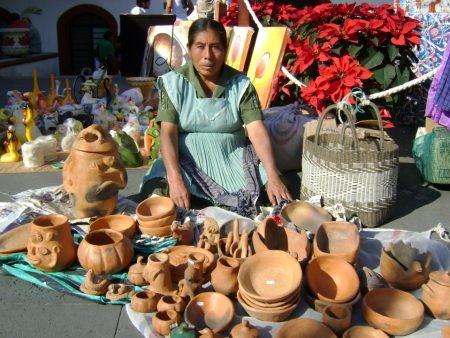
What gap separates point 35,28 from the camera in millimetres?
11461

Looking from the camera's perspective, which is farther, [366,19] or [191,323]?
[366,19]

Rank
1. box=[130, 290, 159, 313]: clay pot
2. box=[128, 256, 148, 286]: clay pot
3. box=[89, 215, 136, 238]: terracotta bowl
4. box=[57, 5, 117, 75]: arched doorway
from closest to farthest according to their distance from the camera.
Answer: box=[130, 290, 159, 313]: clay pot
box=[128, 256, 148, 286]: clay pot
box=[89, 215, 136, 238]: terracotta bowl
box=[57, 5, 117, 75]: arched doorway

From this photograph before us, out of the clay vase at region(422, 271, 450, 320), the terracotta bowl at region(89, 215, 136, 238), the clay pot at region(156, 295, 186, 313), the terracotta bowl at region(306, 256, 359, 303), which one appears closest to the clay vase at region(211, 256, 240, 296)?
the clay pot at region(156, 295, 186, 313)

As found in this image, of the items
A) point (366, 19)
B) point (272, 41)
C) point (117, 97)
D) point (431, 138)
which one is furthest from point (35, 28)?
point (431, 138)

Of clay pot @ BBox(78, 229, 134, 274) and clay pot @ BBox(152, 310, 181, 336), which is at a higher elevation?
clay pot @ BBox(78, 229, 134, 274)

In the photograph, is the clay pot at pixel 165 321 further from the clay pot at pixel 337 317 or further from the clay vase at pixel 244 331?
the clay pot at pixel 337 317

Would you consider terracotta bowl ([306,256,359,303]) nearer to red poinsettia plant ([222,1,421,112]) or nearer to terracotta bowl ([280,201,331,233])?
terracotta bowl ([280,201,331,233])

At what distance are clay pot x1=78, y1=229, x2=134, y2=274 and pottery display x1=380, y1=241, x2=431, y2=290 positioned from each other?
112 cm

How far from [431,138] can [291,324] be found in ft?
7.10

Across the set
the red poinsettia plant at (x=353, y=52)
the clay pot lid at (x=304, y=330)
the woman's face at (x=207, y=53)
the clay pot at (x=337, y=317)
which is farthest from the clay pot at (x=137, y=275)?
the red poinsettia plant at (x=353, y=52)

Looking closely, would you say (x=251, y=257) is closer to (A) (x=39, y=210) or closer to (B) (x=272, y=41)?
(A) (x=39, y=210)

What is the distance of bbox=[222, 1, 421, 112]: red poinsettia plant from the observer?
11.4 ft

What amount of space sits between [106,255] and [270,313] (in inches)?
30.3

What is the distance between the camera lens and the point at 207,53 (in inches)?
112
